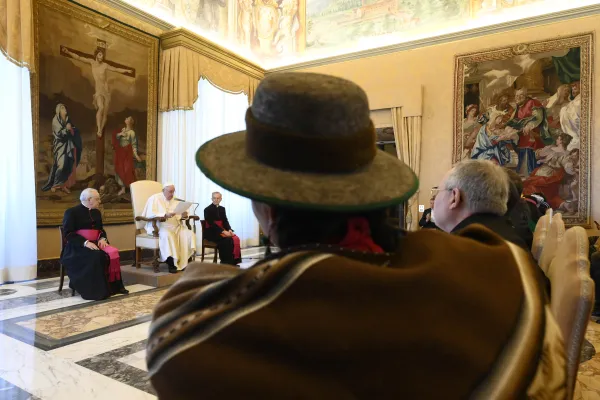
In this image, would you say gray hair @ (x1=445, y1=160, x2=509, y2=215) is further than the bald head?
No

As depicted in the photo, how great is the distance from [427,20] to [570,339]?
9.83m

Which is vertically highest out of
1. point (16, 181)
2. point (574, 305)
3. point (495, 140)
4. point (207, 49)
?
point (207, 49)

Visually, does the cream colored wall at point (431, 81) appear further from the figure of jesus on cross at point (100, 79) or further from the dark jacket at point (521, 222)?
the dark jacket at point (521, 222)

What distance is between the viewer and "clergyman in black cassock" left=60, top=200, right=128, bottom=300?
4.94 meters

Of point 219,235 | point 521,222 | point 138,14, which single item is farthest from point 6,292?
point 521,222

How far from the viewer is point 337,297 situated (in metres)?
0.60

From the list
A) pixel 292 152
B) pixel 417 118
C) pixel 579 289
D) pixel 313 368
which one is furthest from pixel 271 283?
pixel 417 118

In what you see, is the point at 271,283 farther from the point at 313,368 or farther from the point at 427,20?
the point at 427,20

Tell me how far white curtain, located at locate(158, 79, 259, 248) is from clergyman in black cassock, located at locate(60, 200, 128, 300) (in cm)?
266

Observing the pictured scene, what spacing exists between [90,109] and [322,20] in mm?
6403

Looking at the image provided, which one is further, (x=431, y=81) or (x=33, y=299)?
(x=431, y=81)

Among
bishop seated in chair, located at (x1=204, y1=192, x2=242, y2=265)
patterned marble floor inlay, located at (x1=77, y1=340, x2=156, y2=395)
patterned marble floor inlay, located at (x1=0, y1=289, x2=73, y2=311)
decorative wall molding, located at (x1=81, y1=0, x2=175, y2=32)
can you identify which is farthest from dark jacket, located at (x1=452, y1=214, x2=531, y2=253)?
decorative wall molding, located at (x1=81, y1=0, x2=175, y2=32)

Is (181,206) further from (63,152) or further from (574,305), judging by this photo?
(574,305)

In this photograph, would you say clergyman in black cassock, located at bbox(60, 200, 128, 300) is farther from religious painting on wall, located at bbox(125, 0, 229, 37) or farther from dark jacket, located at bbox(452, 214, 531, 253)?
religious painting on wall, located at bbox(125, 0, 229, 37)
